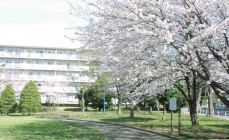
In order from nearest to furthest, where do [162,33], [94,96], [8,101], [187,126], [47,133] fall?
[162,33], [47,133], [187,126], [8,101], [94,96]

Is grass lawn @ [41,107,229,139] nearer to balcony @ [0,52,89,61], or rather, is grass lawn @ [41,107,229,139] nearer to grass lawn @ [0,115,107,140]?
grass lawn @ [0,115,107,140]

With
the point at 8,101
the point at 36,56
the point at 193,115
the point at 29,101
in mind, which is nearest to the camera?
the point at 193,115

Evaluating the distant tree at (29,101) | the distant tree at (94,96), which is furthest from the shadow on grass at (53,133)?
the distant tree at (94,96)

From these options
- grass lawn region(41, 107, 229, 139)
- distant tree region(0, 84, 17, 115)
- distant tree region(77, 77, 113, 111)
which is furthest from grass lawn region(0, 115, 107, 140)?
distant tree region(77, 77, 113, 111)

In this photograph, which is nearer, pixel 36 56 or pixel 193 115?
pixel 193 115

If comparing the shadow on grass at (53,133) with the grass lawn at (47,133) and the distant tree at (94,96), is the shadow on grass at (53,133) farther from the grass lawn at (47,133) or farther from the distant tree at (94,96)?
the distant tree at (94,96)

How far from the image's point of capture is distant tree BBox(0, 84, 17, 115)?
40.4 metres

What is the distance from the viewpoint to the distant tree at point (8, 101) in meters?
40.4

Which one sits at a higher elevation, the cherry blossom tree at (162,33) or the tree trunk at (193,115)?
the cherry blossom tree at (162,33)

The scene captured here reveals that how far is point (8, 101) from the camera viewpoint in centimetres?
4075

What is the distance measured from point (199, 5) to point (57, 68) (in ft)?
189

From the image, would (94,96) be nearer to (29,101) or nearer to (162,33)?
(29,101)

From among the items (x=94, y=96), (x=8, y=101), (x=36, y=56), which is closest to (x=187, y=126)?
(x=8, y=101)

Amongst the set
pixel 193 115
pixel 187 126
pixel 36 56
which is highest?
pixel 36 56
